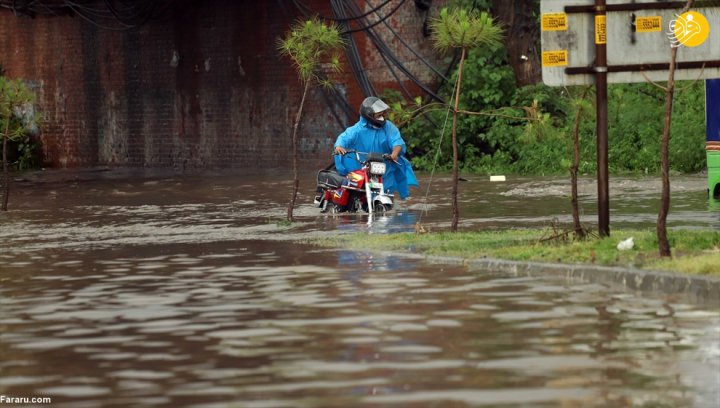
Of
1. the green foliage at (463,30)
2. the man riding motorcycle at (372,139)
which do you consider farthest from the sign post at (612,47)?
the man riding motorcycle at (372,139)

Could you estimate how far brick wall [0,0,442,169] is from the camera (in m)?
41.0

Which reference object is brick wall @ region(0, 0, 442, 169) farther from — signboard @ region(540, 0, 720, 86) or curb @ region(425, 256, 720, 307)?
curb @ region(425, 256, 720, 307)

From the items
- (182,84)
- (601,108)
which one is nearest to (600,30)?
(601,108)

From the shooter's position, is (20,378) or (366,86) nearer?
(20,378)

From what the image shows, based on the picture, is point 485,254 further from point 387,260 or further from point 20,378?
point 20,378

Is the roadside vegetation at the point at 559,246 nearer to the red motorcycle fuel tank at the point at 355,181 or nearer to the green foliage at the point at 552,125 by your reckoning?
the red motorcycle fuel tank at the point at 355,181

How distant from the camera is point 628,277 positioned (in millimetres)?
15328

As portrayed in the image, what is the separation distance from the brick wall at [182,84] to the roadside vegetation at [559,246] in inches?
777

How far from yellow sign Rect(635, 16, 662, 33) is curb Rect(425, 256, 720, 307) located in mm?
3043

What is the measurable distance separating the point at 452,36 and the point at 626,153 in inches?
557

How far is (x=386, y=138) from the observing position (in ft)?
88.2

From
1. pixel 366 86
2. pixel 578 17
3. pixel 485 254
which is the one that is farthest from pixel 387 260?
pixel 366 86

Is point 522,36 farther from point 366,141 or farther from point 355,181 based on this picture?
point 355,181

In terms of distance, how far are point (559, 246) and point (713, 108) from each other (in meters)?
7.38
